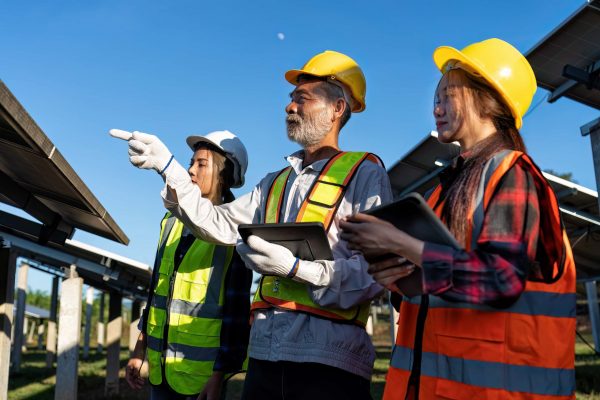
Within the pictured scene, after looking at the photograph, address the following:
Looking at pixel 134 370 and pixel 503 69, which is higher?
pixel 503 69

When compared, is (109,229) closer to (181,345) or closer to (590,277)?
(181,345)

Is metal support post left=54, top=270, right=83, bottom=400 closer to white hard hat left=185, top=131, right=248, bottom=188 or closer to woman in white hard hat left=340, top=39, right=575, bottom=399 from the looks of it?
white hard hat left=185, top=131, right=248, bottom=188

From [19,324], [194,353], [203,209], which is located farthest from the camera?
[19,324]

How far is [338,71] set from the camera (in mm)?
3102

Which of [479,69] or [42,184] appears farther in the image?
[42,184]

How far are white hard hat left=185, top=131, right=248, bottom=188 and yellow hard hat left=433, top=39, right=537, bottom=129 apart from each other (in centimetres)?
203

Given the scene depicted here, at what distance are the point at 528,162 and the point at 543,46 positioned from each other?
18.3 ft

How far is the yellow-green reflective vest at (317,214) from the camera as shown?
2506 millimetres

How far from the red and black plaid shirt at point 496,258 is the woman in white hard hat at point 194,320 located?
1.81m

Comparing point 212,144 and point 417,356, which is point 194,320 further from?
point 417,356

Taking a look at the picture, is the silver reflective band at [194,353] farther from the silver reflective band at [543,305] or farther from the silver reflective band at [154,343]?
the silver reflective band at [543,305]

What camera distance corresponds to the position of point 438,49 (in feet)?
7.33

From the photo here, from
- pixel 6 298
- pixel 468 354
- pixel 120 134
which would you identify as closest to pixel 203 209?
pixel 120 134

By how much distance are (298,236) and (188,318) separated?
1.33 metres
